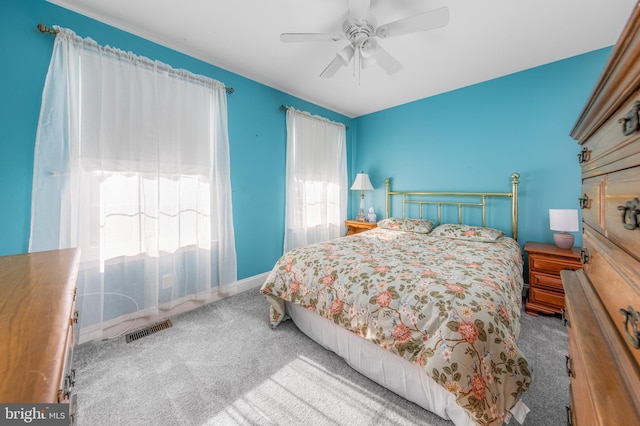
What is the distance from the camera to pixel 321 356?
1823mm

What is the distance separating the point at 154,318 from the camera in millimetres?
2252

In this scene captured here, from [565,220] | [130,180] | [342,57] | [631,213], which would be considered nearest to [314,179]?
[342,57]

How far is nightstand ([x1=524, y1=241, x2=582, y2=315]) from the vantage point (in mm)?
2207

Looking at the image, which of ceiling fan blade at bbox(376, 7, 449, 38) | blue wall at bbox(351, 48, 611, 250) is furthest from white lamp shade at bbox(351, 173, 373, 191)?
ceiling fan blade at bbox(376, 7, 449, 38)

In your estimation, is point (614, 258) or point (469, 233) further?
point (469, 233)

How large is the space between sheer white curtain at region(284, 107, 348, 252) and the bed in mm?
1169

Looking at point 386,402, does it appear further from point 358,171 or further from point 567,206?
point 358,171

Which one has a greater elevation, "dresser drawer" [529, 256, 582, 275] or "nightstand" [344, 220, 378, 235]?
"nightstand" [344, 220, 378, 235]

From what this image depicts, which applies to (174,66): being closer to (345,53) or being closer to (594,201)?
(345,53)

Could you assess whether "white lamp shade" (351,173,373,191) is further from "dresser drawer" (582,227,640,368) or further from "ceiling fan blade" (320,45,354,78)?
"dresser drawer" (582,227,640,368)

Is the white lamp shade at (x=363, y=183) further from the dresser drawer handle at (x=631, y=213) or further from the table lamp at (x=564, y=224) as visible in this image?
the dresser drawer handle at (x=631, y=213)

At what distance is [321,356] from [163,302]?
62.6 inches

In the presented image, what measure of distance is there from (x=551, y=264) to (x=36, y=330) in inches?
128

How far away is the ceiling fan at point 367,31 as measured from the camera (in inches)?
62.8
